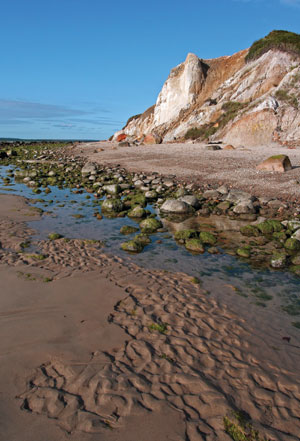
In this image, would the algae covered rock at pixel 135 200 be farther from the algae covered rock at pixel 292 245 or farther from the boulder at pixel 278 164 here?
the boulder at pixel 278 164

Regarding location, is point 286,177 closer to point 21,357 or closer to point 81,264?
point 81,264

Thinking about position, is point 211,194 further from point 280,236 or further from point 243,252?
point 243,252

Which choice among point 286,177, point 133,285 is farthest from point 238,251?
point 286,177

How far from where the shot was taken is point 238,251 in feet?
21.9

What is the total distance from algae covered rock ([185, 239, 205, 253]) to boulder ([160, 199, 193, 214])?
2.73 m

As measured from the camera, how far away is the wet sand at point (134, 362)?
2.60 meters

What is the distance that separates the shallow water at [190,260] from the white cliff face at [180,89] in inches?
1329

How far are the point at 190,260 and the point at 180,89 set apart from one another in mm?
40091

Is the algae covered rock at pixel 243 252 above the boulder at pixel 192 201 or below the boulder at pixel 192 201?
below

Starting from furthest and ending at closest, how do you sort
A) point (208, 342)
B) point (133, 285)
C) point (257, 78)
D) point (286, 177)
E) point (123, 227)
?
point (257, 78)
point (286, 177)
point (123, 227)
point (133, 285)
point (208, 342)

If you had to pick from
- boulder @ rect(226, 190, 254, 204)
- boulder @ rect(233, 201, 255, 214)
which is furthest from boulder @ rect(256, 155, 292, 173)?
boulder @ rect(233, 201, 255, 214)

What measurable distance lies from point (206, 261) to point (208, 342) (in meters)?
2.70

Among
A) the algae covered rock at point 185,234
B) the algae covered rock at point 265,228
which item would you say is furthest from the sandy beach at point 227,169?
the algae covered rock at point 185,234

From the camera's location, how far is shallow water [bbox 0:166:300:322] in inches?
201
